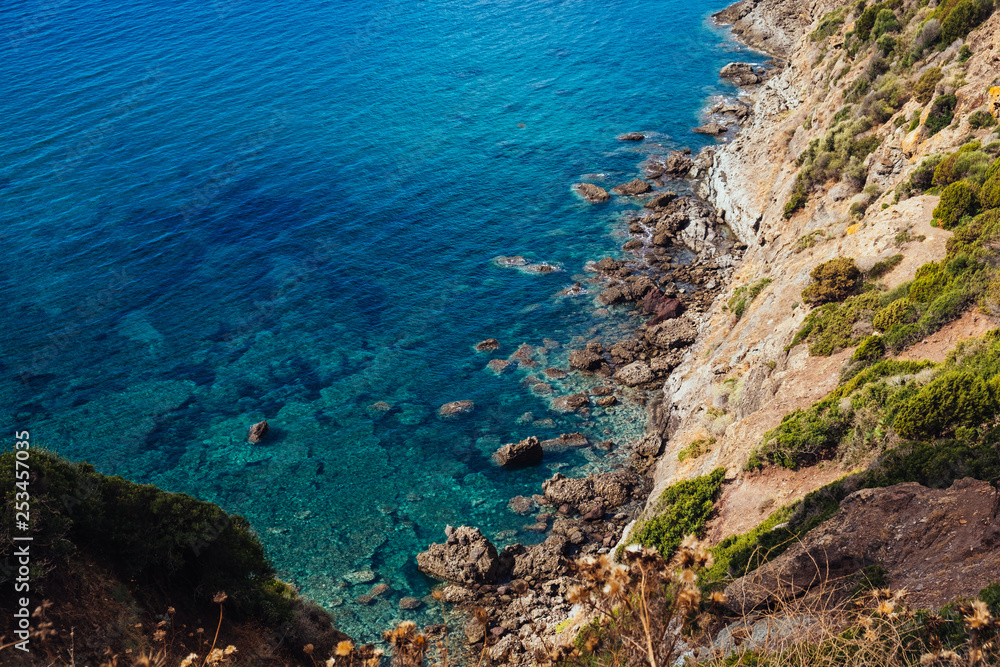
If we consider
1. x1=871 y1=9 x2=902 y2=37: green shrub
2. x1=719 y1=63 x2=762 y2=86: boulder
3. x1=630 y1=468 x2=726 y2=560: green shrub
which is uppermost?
x1=871 y1=9 x2=902 y2=37: green shrub

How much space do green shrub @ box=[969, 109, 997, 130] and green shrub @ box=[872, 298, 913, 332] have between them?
12768 millimetres

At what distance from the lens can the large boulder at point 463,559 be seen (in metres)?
32.5

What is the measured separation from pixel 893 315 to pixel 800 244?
42.2 ft

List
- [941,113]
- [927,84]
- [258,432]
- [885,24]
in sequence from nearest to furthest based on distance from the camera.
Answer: [941,113] → [927,84] → [258,432] → [885,24]

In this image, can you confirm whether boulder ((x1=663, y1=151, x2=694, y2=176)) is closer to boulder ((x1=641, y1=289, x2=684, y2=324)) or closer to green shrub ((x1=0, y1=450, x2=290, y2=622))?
boulder ((x1=641, y1=289, x2=684, y2=324))

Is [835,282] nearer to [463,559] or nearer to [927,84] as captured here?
[927,84]

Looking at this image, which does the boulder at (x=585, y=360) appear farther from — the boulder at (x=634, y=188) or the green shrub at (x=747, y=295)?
the boulder at (x=634, y=188)

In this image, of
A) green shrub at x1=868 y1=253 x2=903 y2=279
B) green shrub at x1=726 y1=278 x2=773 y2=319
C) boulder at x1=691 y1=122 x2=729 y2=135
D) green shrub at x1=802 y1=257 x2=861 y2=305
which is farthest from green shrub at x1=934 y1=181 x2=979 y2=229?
boulder at x1=691 y1=122 x2=729 y2=135

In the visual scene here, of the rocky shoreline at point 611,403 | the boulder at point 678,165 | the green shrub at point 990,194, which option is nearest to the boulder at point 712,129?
the rocky shoreline at point 611,403

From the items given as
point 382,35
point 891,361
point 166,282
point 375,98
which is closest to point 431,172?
point 375,98

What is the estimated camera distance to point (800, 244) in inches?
1500

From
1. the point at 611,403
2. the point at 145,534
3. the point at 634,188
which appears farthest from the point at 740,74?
the point at 145,534

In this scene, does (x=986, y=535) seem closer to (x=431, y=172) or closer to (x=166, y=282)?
(x=166, y=282)

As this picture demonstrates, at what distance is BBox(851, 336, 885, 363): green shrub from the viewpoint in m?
25.5
